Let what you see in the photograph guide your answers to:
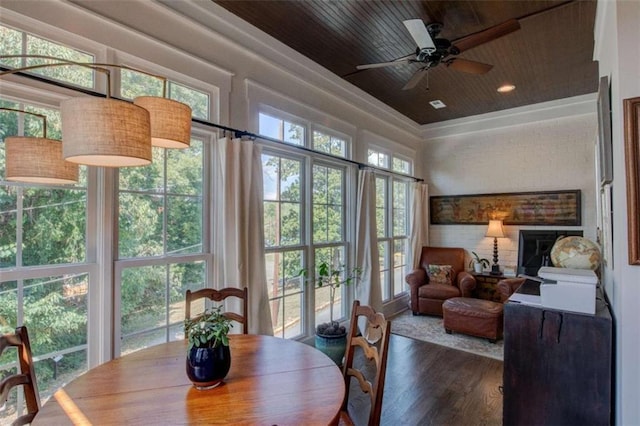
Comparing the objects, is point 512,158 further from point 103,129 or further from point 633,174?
point 103,129

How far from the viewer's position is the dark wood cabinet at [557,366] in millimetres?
1754

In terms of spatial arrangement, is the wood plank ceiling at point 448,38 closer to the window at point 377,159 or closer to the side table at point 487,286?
the window at point 377,159

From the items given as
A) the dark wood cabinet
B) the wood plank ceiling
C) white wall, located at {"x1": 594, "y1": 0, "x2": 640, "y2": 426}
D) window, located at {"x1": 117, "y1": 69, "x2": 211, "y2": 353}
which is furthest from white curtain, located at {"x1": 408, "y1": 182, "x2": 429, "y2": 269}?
window, located at {"x1": 117, "y1": 69, "x2": 211, "y2": 353}

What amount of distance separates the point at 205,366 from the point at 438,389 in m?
2.30

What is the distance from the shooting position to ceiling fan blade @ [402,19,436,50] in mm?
2160

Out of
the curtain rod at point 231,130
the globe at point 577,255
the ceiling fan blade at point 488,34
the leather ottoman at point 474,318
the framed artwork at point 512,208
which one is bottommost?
the leather ottoman at point 474,318

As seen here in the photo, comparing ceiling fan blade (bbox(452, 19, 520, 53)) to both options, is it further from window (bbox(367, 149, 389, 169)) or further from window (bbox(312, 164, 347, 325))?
window (bbox(367, 149, 389, 169))

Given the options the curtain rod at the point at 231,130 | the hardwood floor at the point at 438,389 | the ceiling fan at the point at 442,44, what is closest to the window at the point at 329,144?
the curtain rod at the point at 231,130

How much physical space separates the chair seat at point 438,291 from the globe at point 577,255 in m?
2.46

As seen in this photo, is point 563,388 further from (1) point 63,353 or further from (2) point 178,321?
(1) point 63,353

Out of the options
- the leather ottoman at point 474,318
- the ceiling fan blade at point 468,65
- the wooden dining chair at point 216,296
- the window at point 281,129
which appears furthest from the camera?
the leather ottoman at point 474,318

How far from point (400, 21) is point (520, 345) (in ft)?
8.49

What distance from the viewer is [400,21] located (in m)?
2.79

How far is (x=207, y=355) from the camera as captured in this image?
1327 mm
